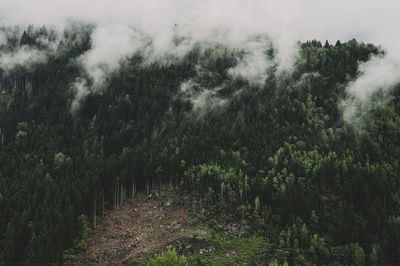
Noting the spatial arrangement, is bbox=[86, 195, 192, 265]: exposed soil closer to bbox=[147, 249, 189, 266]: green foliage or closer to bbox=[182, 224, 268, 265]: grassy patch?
bbox=[182, 224, 268, 265]: grassy patch

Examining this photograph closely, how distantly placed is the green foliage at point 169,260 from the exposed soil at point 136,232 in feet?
34.2

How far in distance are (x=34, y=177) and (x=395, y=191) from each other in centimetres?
11866

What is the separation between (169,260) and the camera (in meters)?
120

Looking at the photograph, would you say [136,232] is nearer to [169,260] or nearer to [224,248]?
[224,248]

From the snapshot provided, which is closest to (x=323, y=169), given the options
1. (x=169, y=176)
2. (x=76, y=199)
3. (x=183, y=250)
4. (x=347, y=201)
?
(x=347, y=201)

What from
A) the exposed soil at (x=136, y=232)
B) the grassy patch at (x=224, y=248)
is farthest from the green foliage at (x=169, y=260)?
the exposed soil at (x=136, y=232)

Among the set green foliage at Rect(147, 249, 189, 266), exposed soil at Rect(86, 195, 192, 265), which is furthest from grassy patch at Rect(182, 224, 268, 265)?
green foliage at Rect(147, 249, 189, 266)

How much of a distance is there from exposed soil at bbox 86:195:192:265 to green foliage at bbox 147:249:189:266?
34.2 ft

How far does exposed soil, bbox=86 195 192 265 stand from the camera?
138m

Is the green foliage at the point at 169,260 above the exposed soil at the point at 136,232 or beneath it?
beneath

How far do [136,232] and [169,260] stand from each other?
101ft

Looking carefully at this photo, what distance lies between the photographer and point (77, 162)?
629 ft

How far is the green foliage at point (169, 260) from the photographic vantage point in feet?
393

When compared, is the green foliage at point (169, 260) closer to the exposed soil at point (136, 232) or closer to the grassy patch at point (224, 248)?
the grassy patch at point (224, 248)
